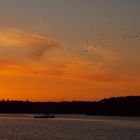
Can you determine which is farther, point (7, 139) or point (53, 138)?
point (53, 138)

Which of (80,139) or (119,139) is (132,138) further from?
(80,139)

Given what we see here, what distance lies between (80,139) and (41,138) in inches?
254

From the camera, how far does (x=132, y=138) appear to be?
103 m

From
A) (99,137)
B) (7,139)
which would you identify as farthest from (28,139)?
(99,137)

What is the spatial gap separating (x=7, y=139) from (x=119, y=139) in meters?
18.9

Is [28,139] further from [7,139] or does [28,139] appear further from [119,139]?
[119,139]

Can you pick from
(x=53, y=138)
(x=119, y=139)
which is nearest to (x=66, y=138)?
(x=53, y=138)

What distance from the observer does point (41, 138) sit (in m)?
100

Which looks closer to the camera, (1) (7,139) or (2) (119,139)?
(1) (7,139)

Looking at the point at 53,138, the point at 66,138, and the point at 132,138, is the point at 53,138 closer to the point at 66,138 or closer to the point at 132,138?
the point at 66,138

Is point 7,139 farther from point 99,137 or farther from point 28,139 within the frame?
point 99,137

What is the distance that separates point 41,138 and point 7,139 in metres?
8.11

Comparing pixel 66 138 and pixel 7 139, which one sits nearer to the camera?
pixel 7 139

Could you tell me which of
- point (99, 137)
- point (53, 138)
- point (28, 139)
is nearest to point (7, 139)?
point (28, 139)
